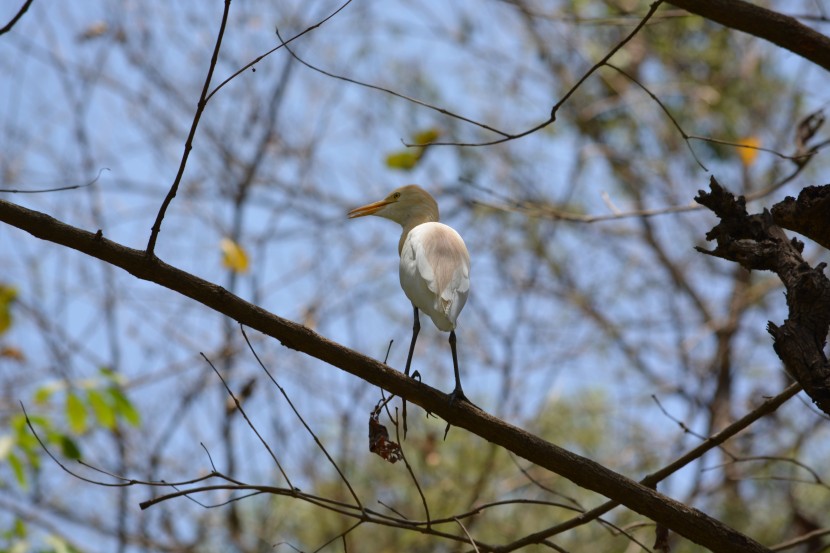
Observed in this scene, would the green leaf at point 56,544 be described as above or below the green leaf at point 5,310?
below

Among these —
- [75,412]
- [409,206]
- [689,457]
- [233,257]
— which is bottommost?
[689,457]

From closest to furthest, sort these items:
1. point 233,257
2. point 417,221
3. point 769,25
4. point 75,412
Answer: point 769,25 → point 75,412 → point 417,221 → point 233,257

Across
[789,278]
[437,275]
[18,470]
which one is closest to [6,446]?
[18,470]

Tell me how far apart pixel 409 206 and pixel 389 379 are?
5.68 feet

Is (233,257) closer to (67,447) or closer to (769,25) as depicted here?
(67,447)

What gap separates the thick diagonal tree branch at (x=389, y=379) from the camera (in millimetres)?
2453

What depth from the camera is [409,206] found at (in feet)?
13.8

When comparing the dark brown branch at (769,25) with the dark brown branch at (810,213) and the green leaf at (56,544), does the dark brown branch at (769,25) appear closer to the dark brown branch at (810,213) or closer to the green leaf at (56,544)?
the dark brown branch at (810,213)

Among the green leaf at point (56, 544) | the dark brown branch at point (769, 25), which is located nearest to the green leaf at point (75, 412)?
the green leaf at point (56, 544)

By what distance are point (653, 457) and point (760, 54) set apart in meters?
4.74

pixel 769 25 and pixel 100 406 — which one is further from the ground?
pixel 769 25

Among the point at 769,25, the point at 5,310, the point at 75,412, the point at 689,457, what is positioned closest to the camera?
the point at 689,457

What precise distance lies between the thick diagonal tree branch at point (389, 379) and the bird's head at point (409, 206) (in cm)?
160

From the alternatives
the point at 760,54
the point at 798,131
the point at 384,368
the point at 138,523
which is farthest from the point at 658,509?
the point at 760,54
